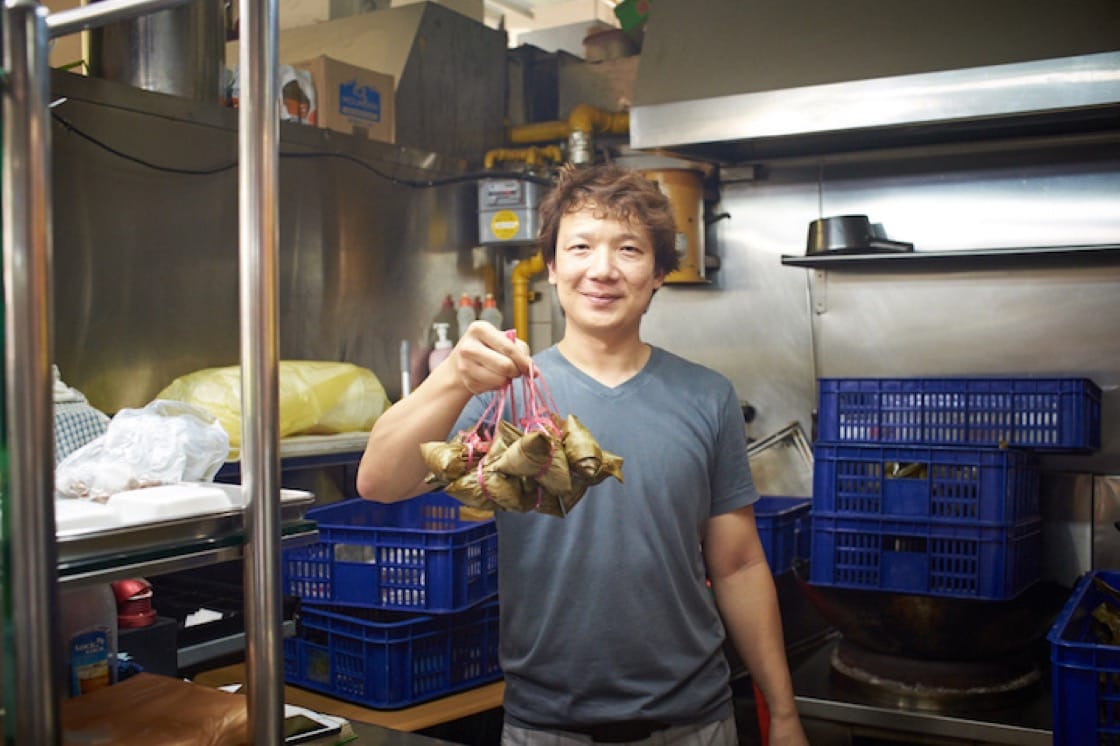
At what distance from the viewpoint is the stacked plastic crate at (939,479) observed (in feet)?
8.87

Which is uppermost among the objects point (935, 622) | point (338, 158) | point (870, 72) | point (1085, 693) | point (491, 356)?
point (870, 72)

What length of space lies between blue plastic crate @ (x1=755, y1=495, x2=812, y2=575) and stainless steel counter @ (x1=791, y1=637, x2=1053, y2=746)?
35 cm

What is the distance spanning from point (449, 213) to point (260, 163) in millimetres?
3062

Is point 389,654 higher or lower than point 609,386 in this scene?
lower

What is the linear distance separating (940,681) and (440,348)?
1931 millimetres

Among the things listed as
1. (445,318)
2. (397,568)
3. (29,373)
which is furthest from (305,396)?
(29,373)

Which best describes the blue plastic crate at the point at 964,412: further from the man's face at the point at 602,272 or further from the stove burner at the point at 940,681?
the man's face at the point at 602,272

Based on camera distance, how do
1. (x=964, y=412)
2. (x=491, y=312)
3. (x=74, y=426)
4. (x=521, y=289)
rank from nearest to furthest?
(x=74, y=426)
(x=964, y=412)
(x=491, y=312)
(x=521, y=289)

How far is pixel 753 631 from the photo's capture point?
196cm

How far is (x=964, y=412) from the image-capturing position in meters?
2.91

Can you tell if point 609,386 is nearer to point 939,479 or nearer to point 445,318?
point 939,479

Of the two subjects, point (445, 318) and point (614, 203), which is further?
point (445, 318)

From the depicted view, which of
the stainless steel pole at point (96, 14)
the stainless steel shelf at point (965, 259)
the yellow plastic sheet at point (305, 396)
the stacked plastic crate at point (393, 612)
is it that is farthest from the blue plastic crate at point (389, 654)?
the stainless steel pole at point (96, 14)

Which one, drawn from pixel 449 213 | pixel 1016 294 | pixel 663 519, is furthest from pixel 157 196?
pixel 1016 294
